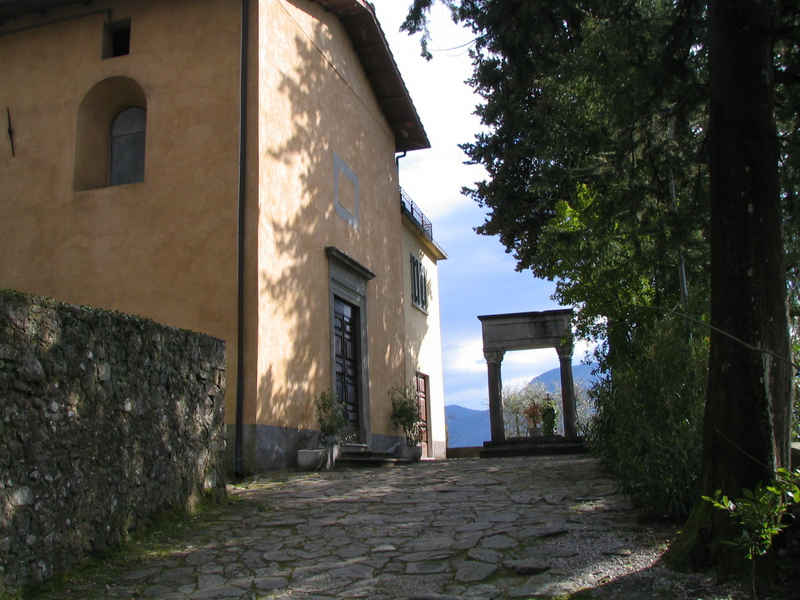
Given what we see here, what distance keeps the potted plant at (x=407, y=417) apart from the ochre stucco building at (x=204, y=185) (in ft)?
5.01

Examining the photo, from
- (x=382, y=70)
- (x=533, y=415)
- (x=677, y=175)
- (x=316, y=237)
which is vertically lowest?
(x=533, y=415)

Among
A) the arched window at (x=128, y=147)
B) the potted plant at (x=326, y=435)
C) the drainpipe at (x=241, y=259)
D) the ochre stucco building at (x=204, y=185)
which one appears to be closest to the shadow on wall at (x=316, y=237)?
the ochre stucco building at (x=204, y=185)

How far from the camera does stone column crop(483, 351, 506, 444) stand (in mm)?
16891

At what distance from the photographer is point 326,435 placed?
35.8 ft

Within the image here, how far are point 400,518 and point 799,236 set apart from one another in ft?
13.8

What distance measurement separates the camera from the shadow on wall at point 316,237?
34.0 ft

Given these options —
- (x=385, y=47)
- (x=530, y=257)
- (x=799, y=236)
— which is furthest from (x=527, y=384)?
(x=799, y=236)

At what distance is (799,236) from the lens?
6383 millimetres

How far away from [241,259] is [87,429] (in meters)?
5.13

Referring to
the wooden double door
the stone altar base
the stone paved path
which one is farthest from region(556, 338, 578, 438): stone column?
the stone paved path

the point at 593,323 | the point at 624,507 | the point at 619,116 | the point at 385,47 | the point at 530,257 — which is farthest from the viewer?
the point at 530,257

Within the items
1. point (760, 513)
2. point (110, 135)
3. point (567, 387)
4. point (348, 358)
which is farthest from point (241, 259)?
point (567, 387)

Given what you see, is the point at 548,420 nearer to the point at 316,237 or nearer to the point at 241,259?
the point at 316,237

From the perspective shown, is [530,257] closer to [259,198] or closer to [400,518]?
[259,198]
